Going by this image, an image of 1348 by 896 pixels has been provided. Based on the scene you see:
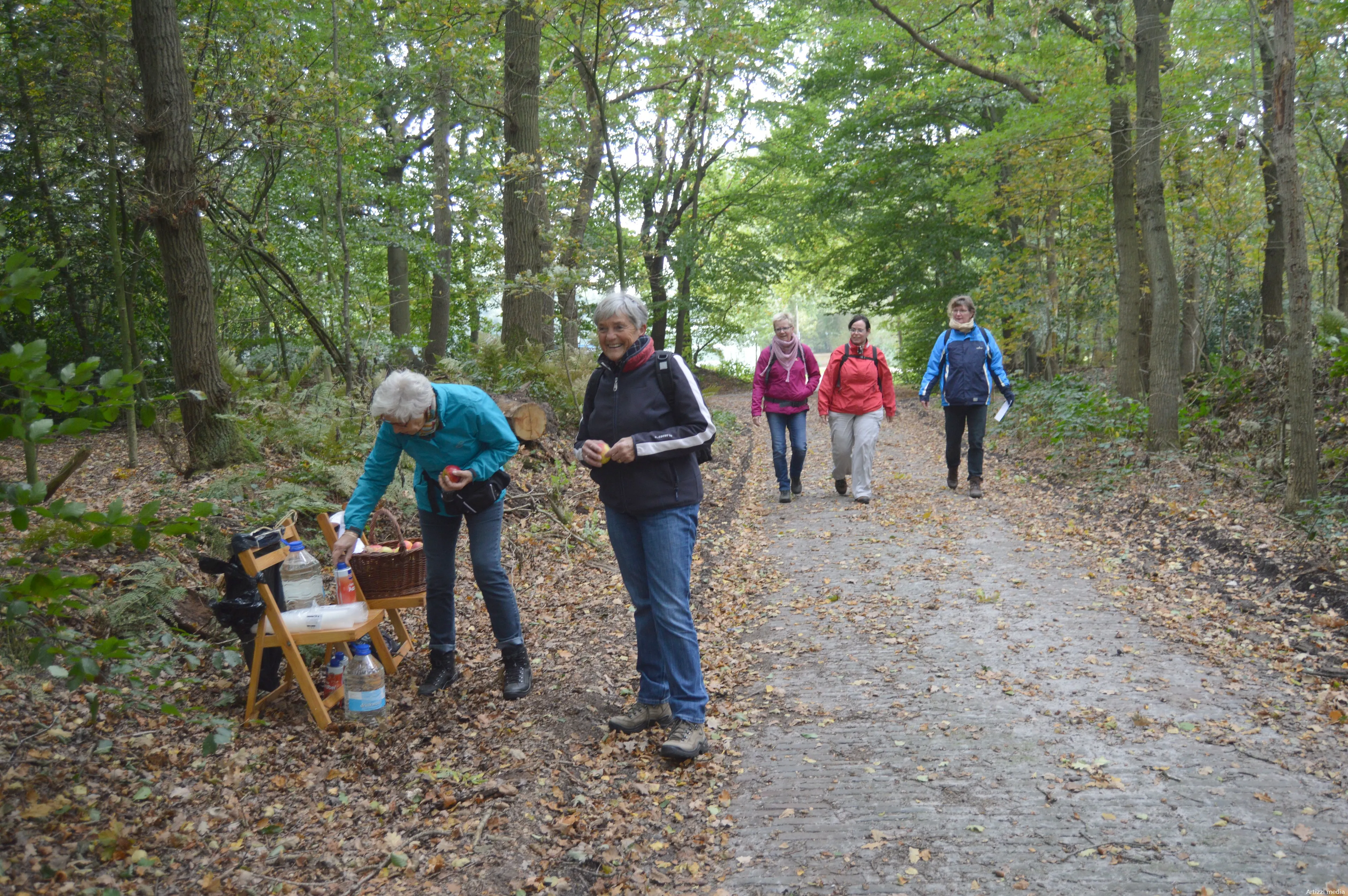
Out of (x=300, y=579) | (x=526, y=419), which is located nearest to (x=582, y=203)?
(x=526, y=419)

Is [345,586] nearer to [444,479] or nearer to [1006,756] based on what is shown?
[444,479]

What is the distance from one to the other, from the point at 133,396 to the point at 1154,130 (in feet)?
34.4

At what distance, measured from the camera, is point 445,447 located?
4.68 m

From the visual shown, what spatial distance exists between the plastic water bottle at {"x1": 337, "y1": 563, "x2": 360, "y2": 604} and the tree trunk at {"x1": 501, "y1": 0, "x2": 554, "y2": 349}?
7308 mm

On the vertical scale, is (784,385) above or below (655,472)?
above

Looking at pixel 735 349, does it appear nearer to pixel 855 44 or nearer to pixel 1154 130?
pixel 855 44

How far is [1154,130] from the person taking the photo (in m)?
9.66

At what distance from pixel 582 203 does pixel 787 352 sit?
8.34m

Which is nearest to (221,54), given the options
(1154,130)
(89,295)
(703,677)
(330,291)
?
(330,291)

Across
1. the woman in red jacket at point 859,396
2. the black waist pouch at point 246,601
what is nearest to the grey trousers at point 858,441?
the woman in red jacket at point 859,396

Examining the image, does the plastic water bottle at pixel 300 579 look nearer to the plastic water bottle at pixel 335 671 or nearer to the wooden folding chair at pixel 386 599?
the wooden folding chair at pixel 386 599

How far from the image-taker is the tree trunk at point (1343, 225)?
1097cm

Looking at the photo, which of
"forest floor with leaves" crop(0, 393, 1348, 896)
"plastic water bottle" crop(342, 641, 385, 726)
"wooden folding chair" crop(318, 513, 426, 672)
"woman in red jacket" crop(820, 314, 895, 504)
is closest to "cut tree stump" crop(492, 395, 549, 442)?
"forest floor with leaves" crop(0, 393, 1348, 896)

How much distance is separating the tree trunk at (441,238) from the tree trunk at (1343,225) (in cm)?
1556
